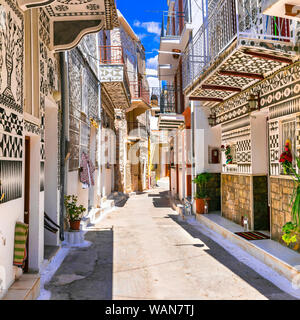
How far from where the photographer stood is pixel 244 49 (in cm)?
538

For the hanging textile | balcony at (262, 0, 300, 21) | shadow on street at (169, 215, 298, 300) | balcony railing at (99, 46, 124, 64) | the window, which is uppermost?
balcony railing at (99, 46, 124, 64)

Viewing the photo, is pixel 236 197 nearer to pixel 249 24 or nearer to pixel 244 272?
pixel 244 272

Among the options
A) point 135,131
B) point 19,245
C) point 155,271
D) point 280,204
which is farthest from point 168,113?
point 19,245

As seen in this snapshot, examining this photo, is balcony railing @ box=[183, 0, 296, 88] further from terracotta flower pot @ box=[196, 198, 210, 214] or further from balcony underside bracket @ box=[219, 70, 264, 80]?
terracotta flower pot @ box=[196, 198, 210, 214]

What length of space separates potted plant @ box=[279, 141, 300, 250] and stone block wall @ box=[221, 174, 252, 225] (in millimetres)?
1910

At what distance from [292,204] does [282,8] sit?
3.13 m

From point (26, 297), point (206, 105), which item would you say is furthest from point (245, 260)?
point (206, 105)

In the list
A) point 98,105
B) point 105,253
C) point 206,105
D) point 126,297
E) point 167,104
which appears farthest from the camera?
point 167,104

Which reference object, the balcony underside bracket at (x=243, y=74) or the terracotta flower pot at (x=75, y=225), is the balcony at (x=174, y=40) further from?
the terracotta flower pot at (x=75, y=225)

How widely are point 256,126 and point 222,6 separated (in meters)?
2.74

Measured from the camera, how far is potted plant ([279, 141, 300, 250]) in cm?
473

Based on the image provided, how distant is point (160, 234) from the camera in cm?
825

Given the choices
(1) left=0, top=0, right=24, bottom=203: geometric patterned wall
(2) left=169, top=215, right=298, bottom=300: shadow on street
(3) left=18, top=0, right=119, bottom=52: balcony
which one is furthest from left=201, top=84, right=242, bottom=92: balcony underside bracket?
(1) left=0, top=0, right=24, bottom=203: geometric patterned wall
